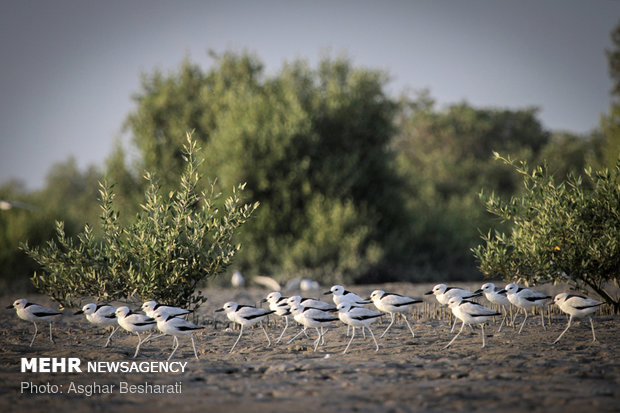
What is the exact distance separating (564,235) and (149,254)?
886cm

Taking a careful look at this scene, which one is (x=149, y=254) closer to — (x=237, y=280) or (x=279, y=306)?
(x=279, y=306)

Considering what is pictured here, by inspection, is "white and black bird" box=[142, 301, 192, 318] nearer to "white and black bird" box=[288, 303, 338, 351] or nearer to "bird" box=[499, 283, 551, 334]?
"white and black bird" box=[288, 303, 338, 351]

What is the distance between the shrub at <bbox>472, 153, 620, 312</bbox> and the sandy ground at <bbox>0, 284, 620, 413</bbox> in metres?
1.10

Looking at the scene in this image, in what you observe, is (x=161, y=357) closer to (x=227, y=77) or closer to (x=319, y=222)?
(x=319, y=222)

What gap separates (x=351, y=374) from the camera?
8875mm

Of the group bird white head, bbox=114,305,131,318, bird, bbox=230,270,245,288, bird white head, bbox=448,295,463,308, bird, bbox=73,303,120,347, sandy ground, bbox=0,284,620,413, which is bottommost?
bird, bbox=230,270,245,288

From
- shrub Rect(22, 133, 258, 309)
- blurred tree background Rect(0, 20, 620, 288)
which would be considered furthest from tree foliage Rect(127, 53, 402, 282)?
shrub Rect(22, 133, 258, 309)

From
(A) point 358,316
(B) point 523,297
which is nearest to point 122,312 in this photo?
(A) point 358,316

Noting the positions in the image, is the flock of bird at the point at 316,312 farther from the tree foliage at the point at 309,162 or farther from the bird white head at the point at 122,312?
the tree foliage at the point at 309,162

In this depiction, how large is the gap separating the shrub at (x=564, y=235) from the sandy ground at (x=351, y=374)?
1.10 metres

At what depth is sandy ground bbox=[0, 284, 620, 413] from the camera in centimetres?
732

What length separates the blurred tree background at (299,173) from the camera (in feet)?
84.7

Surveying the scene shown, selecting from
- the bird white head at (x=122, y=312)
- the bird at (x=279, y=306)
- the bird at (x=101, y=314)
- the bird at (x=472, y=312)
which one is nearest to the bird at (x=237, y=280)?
the bird at (x=279, y=306)

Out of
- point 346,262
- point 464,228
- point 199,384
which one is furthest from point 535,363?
point 464,228
